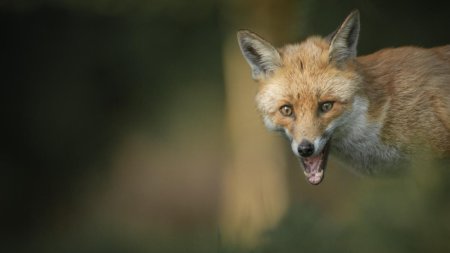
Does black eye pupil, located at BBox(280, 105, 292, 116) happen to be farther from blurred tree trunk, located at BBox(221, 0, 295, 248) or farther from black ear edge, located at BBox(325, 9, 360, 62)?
blurred tree trunk, located at BBox(221, 0, 295, 248)

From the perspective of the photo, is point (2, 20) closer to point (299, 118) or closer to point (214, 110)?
point (214, 110)

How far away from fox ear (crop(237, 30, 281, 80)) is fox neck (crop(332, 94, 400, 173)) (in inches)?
15.5

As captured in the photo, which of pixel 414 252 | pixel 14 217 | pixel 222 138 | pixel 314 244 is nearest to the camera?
pixel 414 252

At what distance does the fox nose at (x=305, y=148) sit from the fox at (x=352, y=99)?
60 millimetres

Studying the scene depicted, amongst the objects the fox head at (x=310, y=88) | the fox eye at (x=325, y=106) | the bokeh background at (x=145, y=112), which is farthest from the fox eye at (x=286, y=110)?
the bokeh background at (x=145, y=112)

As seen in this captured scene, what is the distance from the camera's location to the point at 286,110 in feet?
10.6

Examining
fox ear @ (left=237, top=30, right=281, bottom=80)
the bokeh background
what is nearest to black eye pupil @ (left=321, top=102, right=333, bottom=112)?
fox ear @ (left=237, top=30, right=281, bottom=80)

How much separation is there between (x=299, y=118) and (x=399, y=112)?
1.63 feet

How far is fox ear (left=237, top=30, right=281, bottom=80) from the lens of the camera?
10.9 feet

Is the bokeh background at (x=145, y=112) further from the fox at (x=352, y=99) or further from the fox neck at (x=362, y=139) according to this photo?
the fox at (x=352, y=99)

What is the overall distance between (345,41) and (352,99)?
25 centimetres

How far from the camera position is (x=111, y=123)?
7348 millimetres

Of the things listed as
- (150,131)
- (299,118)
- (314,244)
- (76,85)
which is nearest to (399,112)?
(299,118)

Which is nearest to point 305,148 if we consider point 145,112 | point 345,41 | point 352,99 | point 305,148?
point 305,148
